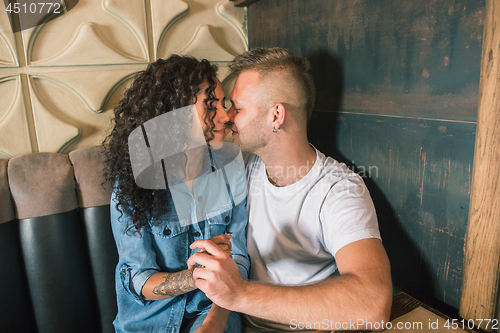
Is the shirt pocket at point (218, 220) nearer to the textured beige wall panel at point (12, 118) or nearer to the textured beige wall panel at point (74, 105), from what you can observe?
the textured beige wall panel at point (74, 105)

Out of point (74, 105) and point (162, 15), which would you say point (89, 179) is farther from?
point (162, 15)

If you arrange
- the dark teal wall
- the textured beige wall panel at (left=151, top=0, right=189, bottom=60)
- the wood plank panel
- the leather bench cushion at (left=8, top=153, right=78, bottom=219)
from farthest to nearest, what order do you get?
the textured beige wall panel at (left=151, top=0, right=189, bottom=60) → the leather bench cushion at (left=8, top=153, right=78, bottom=219) → the dark teal wall → the wood plank panel

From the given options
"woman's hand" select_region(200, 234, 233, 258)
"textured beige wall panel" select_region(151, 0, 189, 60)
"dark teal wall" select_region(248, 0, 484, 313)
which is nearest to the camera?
"dark teal wall" select_region(248, 0, 484, 313)

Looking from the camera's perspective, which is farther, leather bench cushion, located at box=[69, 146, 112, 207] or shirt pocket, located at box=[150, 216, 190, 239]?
leather bench cushion, located at box=[69, 146, 112, 207]

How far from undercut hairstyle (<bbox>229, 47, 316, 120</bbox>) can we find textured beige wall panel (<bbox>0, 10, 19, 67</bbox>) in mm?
1063

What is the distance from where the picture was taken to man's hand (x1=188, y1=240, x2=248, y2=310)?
917 mm

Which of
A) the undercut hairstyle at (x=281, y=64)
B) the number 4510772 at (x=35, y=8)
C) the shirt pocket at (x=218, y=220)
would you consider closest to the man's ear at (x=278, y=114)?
the undercut hairstyle at (x=281, y=64)

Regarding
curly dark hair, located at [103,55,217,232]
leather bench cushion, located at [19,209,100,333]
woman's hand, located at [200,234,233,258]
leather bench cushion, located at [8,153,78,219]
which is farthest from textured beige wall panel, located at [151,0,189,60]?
woman's hand, located at [200,234,233,258]

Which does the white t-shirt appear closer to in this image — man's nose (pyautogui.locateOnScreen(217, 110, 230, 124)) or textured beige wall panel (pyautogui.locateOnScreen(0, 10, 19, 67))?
man's nose (pyautogui.locateOnScreen(217, 110, 230, 124))

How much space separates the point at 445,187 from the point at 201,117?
38.1 inches

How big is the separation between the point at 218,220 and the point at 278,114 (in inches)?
21.6

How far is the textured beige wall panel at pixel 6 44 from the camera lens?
1356 mm

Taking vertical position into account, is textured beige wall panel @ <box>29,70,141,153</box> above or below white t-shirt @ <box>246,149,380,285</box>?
above
